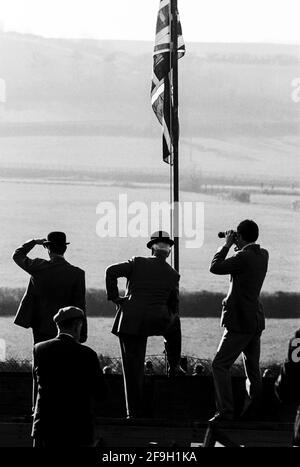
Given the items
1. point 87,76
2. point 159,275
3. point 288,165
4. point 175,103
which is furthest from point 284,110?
point 159,275

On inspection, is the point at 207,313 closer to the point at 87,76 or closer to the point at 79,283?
the point at 87,76

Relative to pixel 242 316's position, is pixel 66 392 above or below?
below

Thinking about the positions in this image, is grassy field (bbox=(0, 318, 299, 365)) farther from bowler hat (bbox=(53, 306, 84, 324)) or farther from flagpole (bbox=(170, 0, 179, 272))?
bowler hat (bbox=(53, 306, 84, 324))

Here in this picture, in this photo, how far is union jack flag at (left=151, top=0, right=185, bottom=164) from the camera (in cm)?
1159

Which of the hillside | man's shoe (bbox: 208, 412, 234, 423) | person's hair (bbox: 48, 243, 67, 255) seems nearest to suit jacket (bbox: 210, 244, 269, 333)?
man's shoe (bbox: 208, 412, 234, 423)

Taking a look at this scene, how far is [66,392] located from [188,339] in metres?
13.3

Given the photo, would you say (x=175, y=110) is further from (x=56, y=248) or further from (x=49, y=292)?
(x=49, y=292)

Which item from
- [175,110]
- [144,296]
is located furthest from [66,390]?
[175,110]

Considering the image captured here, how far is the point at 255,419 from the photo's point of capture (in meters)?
9.45

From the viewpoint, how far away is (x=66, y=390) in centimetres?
689

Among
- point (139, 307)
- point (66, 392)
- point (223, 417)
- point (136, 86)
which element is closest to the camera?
point (66, 392)

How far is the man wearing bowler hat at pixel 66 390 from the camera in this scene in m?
6.84

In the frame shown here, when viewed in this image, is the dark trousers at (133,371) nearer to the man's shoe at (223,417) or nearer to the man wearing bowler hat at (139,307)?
the man wearing bowler hat at (139,307)

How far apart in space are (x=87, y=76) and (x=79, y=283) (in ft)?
46.4
